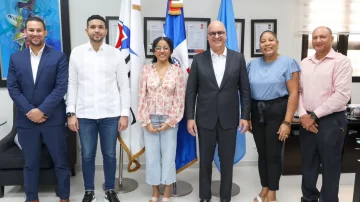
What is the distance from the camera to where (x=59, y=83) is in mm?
2469

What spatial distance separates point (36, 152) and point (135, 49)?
1.19 metres

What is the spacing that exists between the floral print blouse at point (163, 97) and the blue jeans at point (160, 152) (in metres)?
0.06

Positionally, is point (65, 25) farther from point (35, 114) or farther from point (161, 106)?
point (161, 106)

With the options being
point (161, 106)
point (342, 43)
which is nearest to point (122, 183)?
point (161, 106)

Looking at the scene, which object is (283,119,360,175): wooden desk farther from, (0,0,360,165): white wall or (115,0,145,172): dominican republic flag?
(115,0,145,172): dominican republic flag

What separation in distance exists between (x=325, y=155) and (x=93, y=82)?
1.78 meters

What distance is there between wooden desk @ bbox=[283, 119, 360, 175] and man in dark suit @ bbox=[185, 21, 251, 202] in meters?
1.07

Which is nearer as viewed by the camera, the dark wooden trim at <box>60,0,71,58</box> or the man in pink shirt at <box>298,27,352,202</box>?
the man in pink shirt at <box>298,27,352,202</box>

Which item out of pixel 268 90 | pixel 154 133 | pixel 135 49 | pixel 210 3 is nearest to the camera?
pixel 268 90

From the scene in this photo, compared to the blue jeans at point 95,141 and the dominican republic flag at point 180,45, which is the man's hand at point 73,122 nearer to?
the blue jeans at point 95,141

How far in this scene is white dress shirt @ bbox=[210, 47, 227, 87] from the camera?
2.48 metres

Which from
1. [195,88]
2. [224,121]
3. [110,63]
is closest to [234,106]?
[224,121]

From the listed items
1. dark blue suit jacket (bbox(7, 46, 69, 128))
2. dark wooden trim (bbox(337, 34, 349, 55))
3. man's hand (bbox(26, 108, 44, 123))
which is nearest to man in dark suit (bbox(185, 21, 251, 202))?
dark blue suit jacket (bbox(7, 46, 69, 128))

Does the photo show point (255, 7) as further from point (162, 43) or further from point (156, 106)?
point (156, 106)
